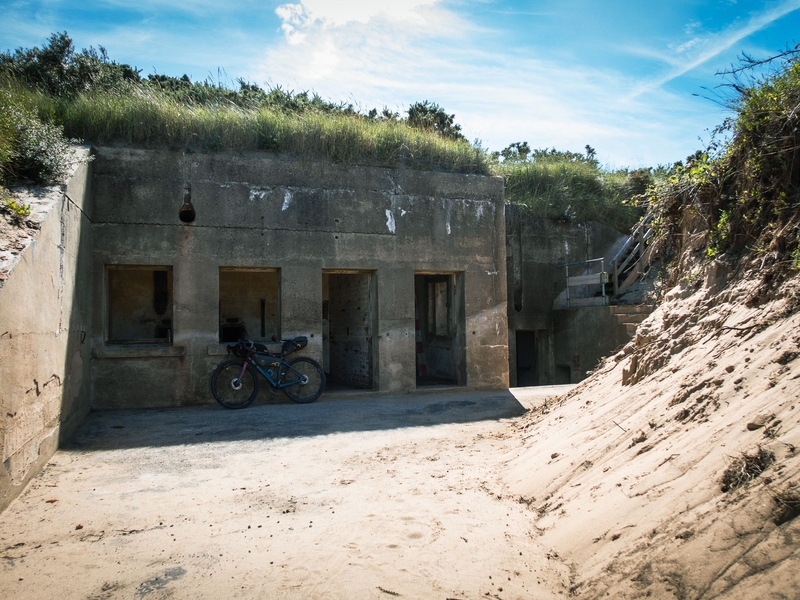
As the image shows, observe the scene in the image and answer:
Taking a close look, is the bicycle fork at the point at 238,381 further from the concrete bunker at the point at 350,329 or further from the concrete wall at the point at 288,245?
the concrete bunker at the point at 350,329

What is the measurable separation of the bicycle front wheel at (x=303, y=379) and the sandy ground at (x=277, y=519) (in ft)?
7.19

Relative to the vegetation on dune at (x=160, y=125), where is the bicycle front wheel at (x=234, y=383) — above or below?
below

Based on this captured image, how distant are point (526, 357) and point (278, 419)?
365 inches

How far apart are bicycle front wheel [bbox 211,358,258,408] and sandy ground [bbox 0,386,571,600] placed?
1.75 m

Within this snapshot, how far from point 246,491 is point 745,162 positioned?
4.89 metres

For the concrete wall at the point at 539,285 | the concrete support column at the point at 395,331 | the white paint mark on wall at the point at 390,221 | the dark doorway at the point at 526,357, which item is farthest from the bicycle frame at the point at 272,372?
the dark doorway at the point at 526,357

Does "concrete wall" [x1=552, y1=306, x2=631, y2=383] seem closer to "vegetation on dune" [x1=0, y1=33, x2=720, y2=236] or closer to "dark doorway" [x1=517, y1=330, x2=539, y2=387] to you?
"dark doorway" [x1=517, y1=330, x2=539, y2=387]

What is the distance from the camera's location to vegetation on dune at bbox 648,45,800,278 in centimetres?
434

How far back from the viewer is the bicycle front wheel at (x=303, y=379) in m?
9.47

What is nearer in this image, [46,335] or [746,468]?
[746,468]

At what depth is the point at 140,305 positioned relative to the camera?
1300 centimetres

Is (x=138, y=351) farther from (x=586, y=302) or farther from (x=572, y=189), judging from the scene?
(x=572, y=189)

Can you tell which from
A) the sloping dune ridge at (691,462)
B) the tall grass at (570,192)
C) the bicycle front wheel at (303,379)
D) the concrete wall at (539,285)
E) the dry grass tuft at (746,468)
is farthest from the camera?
the tall grass at (570,192)

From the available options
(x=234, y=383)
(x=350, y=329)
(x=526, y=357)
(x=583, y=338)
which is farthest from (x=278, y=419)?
(x=526, y=357)
